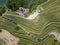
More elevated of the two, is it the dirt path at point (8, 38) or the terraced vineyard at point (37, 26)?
the terraced vineyard at point (37, 26)

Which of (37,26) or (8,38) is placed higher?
(37,26)

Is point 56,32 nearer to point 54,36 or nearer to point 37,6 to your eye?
point 54,36

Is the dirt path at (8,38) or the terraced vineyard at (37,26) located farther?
the terraced vineyard at (37,26)

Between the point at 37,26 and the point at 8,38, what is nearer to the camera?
the point at 8,38

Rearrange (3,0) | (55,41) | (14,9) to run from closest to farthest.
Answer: (55,41), (14,9), (3,0)

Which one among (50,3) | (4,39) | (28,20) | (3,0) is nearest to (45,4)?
(50,3)
